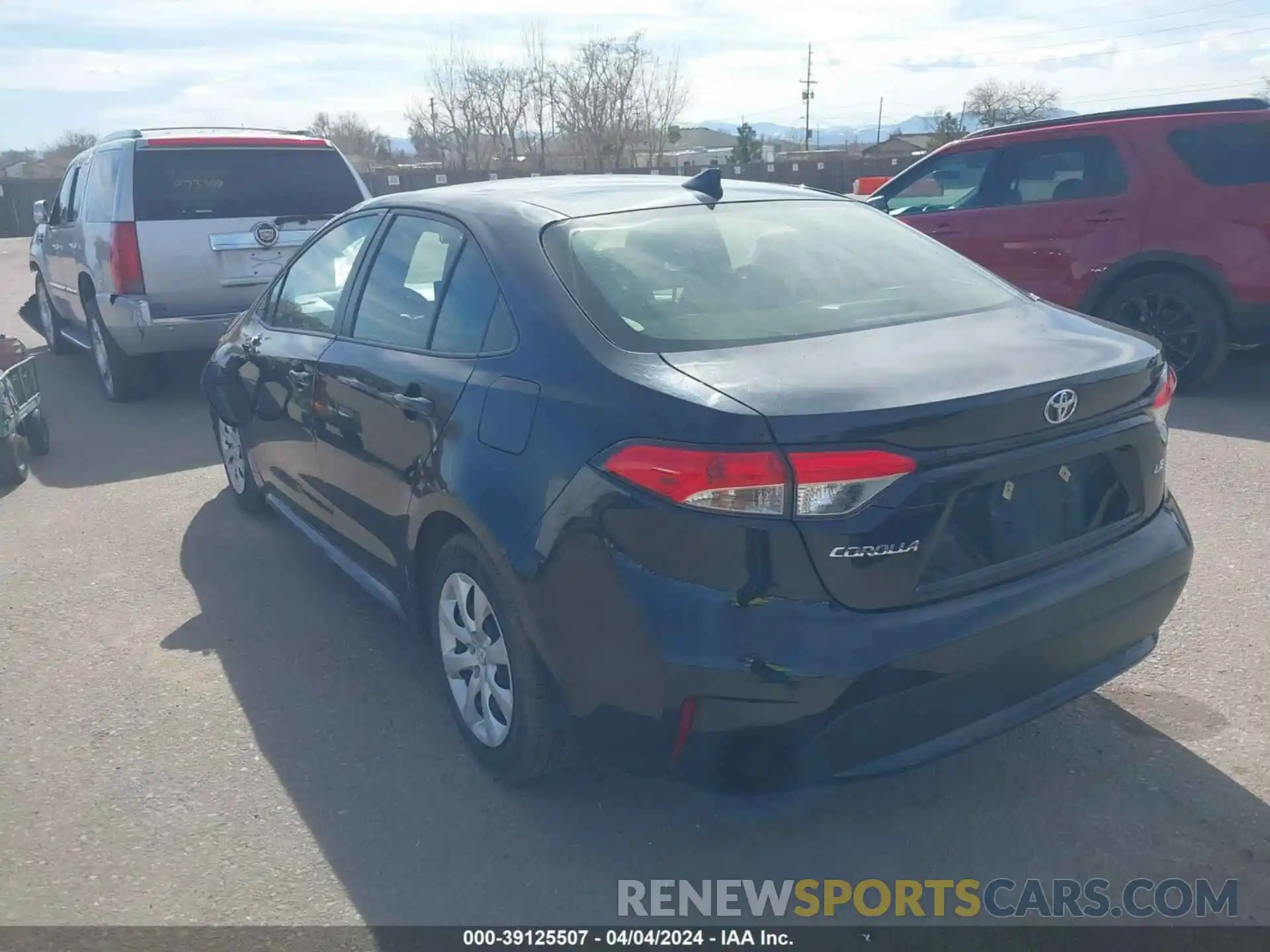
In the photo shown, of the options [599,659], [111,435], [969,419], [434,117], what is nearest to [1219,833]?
[969,419]

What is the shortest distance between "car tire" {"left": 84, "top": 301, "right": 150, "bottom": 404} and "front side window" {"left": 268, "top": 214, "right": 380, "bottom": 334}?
4.14 meters

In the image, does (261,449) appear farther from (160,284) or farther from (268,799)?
(160,284)

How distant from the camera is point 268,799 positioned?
324 cm

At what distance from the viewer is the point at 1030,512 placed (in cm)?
269

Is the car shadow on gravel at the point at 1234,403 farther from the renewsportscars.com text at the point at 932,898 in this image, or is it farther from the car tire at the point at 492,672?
the car tire at the point at 492,672

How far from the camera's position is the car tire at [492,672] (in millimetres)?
2930

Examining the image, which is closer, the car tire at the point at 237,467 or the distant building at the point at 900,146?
the car tire at the point at 237,467

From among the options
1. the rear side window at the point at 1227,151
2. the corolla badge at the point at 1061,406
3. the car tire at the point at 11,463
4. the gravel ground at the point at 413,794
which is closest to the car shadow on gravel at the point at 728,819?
the gravel ground at the point at 413,794

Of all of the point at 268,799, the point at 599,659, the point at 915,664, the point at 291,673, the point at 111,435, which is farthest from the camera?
the point at 111,435

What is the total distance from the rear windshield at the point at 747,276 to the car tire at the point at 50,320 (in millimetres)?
9016

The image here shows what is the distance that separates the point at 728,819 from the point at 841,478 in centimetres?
119

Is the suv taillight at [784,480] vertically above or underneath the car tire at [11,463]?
above

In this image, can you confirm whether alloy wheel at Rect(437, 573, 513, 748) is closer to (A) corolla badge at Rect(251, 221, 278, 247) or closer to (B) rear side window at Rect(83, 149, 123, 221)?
(A) corolla badge at Rect(251, 221, 278, 247)

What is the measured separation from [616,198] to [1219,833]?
2.54 m
